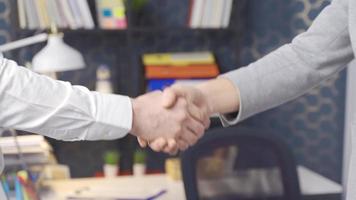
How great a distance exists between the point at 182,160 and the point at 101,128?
0.52 metres

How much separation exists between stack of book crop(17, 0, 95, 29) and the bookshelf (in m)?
0.16

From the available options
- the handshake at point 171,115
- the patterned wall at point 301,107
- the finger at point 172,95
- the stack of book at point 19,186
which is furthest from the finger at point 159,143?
the patterned wall at point 301,107

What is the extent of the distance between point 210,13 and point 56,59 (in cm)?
81

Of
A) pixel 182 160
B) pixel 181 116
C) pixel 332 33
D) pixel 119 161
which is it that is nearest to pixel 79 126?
pixel 181 116

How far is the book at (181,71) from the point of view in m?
2.28

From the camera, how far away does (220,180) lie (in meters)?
1.62

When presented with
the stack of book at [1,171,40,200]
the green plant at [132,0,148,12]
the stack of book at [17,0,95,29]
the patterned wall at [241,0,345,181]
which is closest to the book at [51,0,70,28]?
the stack of book at [17,0,95,29]

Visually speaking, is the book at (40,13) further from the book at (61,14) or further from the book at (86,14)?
the book at (86,14)

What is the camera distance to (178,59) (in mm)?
2410

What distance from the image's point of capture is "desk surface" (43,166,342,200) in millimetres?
1882

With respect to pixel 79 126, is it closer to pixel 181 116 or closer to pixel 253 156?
pixel 181 116

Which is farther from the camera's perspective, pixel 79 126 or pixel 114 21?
pixel 114 21

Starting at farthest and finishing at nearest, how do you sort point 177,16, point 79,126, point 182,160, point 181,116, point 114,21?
point 177,16 → point 114,21 → point 182,160 → point 181,116 → point 79,126

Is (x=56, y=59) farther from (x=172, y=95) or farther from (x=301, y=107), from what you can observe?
(x=301, y=107)
